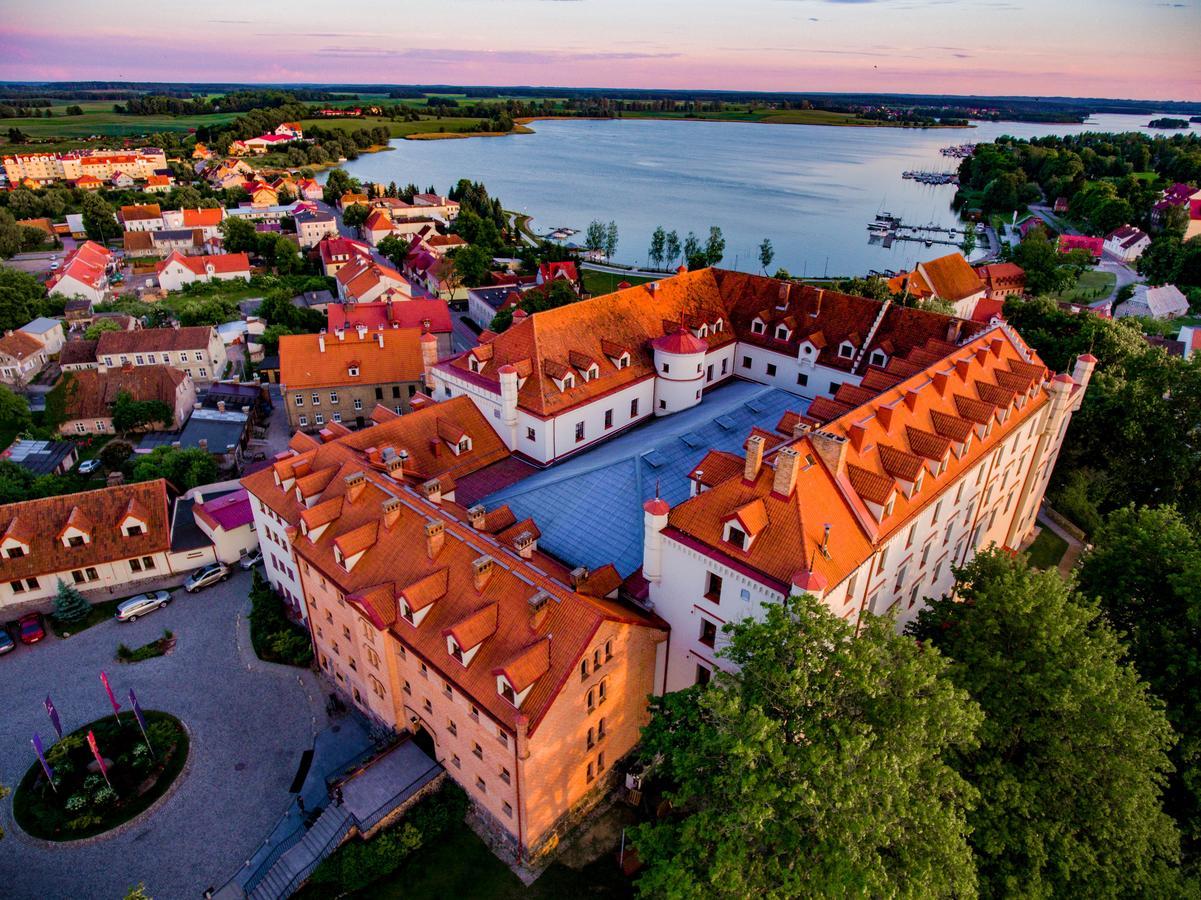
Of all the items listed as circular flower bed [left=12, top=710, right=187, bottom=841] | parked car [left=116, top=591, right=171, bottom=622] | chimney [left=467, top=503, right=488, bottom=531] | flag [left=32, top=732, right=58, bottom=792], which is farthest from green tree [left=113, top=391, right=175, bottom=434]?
chimney [left=467, top=503, right=488, bottom=531]

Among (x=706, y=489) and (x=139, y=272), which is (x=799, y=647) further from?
(x=139, y=272)

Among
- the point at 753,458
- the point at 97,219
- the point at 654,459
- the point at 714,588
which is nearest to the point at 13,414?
the point at 654,459

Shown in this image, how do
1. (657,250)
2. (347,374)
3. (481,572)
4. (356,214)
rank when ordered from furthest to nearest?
1. (356,214)
2. (657,250)
3. (347,374)
4. (481,572)

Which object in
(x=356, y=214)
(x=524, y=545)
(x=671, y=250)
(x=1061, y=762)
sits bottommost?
(x=671, y=250)

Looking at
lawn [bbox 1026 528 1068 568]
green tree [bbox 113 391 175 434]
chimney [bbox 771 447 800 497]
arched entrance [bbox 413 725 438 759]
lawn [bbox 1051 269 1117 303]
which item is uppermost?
chimney [bbox 771 447 800 497]

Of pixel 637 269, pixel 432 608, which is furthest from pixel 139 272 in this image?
pixel 432 608

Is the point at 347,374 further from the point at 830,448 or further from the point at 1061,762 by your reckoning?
the point at 1061,762

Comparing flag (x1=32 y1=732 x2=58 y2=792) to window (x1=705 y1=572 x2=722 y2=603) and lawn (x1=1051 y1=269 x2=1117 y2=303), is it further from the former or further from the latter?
lawn (x1=1051 y1=269 x2=1117 y2=303)
